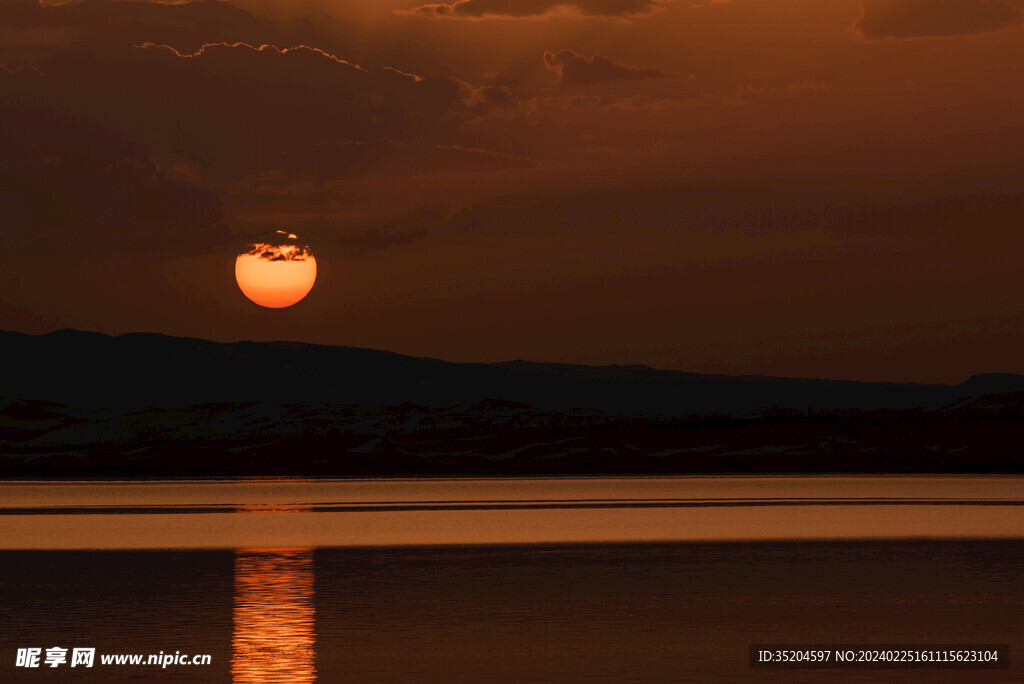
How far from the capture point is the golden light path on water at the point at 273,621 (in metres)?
15.7

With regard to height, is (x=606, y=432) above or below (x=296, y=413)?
below

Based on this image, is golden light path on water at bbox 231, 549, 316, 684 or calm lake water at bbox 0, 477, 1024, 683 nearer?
golden light path on water at bbox 231, 549, 316, 684

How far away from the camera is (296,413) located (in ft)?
572

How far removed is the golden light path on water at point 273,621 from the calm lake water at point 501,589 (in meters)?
0.05

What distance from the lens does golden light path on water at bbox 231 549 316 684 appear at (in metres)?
15.7

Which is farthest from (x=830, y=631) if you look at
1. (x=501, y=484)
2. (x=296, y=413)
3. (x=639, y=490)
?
(x=296, y=413)

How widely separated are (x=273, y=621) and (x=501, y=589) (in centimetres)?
442

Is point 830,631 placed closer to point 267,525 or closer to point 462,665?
point 462,665

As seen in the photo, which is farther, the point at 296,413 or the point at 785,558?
the point at 296,413

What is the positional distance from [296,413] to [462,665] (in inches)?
6298

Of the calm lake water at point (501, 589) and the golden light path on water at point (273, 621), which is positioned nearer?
the golden light path on water at point (273, 621)

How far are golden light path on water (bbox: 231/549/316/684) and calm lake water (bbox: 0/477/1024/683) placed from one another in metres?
0.05

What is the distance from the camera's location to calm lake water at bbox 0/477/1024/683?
1636 cm

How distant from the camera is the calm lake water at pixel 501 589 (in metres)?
16.4
